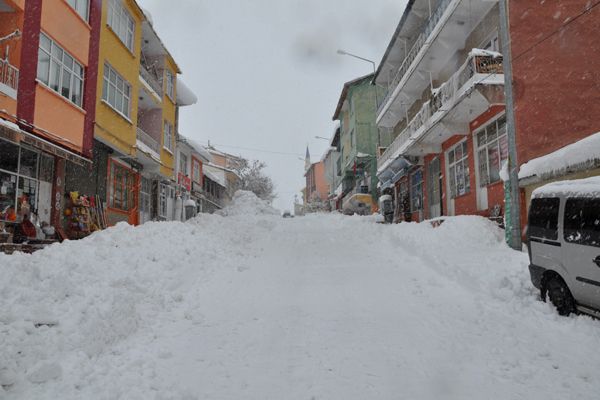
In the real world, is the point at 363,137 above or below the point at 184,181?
above

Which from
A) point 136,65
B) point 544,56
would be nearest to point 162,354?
point 544,56

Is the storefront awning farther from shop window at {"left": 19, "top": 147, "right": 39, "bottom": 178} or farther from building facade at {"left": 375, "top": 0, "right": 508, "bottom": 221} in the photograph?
building facade at {"left": 375, "top": 0, "right": 508, "bottom": 221}

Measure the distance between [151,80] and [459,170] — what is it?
15176 millimetres

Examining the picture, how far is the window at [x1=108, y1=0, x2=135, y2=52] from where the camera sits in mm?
16016

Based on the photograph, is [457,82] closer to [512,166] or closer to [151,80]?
[512,166]

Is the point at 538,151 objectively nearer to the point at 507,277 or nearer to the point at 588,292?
the point at 507,277

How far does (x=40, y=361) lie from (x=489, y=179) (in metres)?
14.7

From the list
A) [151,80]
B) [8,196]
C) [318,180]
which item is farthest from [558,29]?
[318,180]

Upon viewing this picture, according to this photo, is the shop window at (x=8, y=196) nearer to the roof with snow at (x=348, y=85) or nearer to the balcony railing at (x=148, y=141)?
the balcony railing at (x=148, y=141)

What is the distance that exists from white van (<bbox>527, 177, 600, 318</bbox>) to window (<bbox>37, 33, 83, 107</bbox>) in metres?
12.5

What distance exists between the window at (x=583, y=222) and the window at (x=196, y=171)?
29.1 meters

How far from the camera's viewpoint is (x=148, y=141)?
20.3m

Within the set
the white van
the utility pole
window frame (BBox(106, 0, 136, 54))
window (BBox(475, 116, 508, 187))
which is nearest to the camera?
the white van

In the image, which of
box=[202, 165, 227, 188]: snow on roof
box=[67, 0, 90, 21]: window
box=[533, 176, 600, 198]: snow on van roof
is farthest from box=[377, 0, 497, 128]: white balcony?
box=[202, 165, 227, 188]: snow on roof
